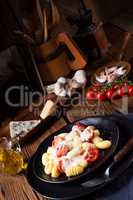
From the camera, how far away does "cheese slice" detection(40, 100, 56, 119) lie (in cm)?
117

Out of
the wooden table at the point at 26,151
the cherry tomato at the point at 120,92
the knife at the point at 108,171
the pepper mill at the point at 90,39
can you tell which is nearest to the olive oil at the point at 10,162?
the wooden table at the point at 26,151

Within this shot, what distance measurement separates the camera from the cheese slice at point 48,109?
1170mm

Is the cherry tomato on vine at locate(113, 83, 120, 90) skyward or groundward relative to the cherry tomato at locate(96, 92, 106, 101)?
skyward

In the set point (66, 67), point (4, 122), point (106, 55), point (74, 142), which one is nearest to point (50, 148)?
point (74, 142)

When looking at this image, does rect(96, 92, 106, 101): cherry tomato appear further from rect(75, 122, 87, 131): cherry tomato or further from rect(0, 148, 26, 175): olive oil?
rect(0, 148, 26, 175): olive oil

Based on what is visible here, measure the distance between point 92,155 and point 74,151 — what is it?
0.16 ft

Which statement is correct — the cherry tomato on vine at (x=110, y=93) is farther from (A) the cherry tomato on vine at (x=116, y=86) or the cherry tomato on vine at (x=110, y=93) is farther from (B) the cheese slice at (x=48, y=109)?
(B) the cheese slice at (x=48, y=109)

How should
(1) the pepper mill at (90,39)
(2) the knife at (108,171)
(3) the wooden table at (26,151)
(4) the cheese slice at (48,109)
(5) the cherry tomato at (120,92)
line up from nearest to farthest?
(2) the knife at (108,171)
(3) the wooden table at (26,151)
(5) the cherry tomato at (120,92)
(4) the cheese slice at (48,109)
(1) the pepper mill at (90,39)

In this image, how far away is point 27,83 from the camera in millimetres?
1427

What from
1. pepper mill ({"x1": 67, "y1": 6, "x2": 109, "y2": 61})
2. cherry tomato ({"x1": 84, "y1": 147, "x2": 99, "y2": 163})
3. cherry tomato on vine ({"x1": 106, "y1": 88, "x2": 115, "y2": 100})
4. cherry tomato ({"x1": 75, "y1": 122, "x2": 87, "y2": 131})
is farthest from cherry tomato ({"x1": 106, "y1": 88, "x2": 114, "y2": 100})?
pepper mill ({"x1": 67, "y1": 6, "x2": 109, "y2": 61})

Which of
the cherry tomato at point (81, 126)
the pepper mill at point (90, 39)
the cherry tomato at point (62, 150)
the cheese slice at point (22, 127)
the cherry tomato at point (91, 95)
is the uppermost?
the pepper mill at point (90, 39)

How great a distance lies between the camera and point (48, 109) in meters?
1.17

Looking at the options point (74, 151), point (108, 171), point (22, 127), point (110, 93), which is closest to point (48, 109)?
point (22, 127)

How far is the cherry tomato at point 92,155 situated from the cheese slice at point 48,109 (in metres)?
0.33
